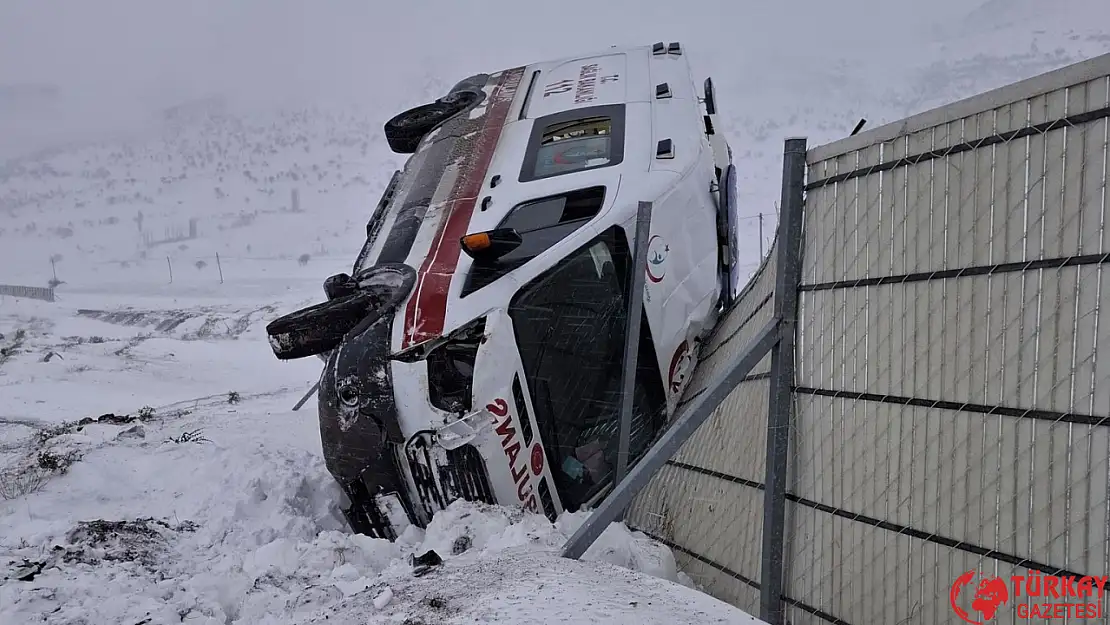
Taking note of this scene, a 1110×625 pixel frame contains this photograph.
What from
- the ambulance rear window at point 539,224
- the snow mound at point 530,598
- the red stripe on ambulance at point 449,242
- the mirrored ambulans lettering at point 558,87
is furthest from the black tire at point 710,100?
the snow mound at point 530,598

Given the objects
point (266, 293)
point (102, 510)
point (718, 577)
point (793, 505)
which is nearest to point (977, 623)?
point (793, 505)

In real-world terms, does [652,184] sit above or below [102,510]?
above

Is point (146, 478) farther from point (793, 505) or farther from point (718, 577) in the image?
point (793, 505)

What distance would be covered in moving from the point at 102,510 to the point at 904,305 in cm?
468

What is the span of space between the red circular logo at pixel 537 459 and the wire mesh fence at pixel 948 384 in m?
1.25

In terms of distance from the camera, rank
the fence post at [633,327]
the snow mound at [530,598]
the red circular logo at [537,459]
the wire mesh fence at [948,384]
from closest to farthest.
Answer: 1. the wire mesh fence at [948,384]
2. the snow mound at [530,598]
3. the red circular logo at [537,459]
4. the fence post at [633,327]

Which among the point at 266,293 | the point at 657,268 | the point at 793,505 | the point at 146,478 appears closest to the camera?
the point at 793,505

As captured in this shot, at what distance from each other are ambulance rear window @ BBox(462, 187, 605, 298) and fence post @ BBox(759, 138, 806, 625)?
1655 mm

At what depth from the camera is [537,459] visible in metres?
4.26

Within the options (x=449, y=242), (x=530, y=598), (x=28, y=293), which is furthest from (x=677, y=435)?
(x=28, y=293)

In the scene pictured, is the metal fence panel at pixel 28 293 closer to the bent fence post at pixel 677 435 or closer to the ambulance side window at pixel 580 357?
the ambulance side window at pixel 580 357

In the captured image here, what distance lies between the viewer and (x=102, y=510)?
4711 mm

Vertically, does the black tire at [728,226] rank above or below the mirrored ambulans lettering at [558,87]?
below

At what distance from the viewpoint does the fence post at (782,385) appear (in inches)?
116
